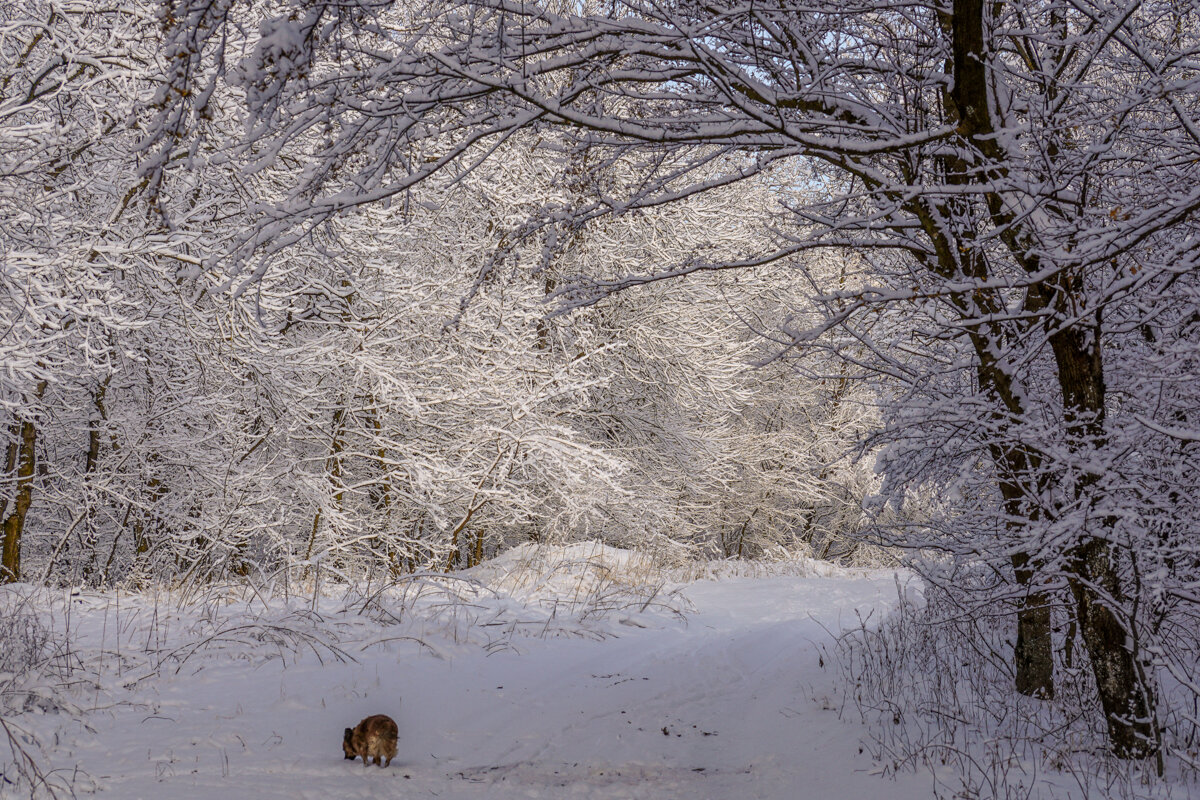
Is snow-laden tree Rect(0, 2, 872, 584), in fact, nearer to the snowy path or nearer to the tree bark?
the tree bark

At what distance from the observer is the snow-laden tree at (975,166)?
296 centimetres

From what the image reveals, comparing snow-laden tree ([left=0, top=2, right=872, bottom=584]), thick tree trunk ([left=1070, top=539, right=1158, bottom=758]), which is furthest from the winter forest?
snow-laden tree ([left=0, top=2, right=872, bottom=584])

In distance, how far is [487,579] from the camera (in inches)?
343

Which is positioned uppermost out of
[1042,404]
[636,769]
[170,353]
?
[170,353]

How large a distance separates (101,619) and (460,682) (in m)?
2.49

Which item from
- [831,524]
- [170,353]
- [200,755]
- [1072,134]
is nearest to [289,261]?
[170,353]

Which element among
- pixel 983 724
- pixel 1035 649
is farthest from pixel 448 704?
pixel 1035 649

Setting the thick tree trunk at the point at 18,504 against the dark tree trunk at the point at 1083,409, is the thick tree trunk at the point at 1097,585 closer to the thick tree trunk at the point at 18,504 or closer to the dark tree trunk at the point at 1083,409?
the dark tree trunk at the point at 1083,409

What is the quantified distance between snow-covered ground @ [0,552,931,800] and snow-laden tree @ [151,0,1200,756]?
1322mm

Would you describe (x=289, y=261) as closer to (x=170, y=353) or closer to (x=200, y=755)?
(x=170, y=353)

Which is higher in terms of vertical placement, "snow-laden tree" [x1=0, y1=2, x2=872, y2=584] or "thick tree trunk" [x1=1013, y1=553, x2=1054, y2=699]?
"snow-laden tree" [x1=0, y1=2, x2=872, y2=584]

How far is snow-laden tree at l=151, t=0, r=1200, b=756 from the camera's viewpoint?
296 centimetres

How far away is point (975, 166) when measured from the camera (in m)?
3.74

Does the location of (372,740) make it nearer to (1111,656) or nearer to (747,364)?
(1111,656)
